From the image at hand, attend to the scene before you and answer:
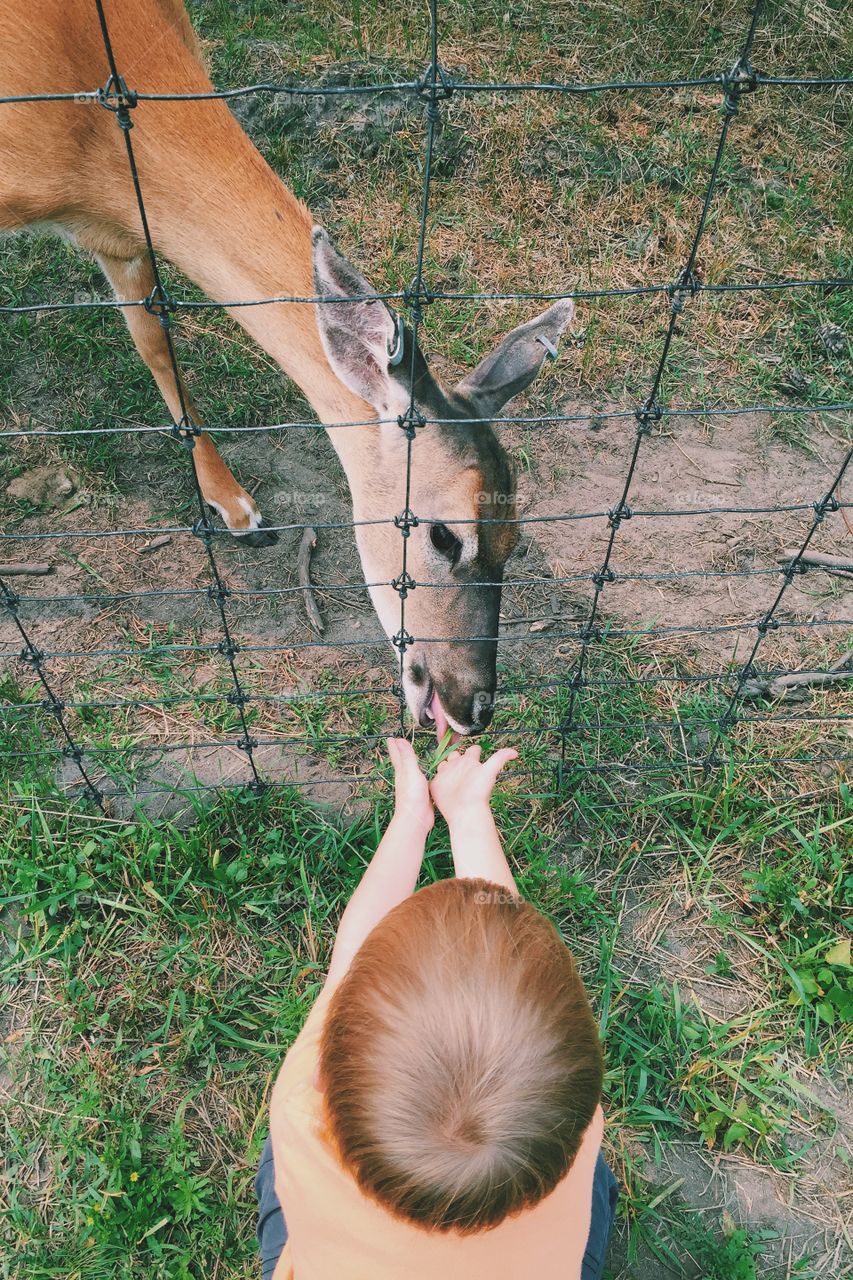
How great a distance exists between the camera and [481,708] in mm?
3299

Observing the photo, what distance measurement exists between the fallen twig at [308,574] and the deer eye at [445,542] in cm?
76

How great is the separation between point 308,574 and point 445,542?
1.01 meters

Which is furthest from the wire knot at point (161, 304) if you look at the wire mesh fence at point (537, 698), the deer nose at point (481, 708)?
the deer nose at point (481, 708)

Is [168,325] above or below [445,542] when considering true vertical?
above

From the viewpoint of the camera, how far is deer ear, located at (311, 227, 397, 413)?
2.76 metres

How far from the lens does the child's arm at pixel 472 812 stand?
271 centimetres

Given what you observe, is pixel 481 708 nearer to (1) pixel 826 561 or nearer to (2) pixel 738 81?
(1) pixel 826 561

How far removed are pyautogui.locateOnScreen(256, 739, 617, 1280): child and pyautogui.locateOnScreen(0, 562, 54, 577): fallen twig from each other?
2.55m

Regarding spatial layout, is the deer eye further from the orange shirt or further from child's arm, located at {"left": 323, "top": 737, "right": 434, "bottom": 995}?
the orange shirt

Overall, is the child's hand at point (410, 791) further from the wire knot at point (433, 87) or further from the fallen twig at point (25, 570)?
the fallen twig at point (25, 570)

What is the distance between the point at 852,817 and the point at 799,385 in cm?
228

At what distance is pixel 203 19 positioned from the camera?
18.5ft

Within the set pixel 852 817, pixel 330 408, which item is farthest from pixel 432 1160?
pixel 330 408

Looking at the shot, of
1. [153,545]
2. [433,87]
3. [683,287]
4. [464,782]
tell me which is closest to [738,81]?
[683,287]
